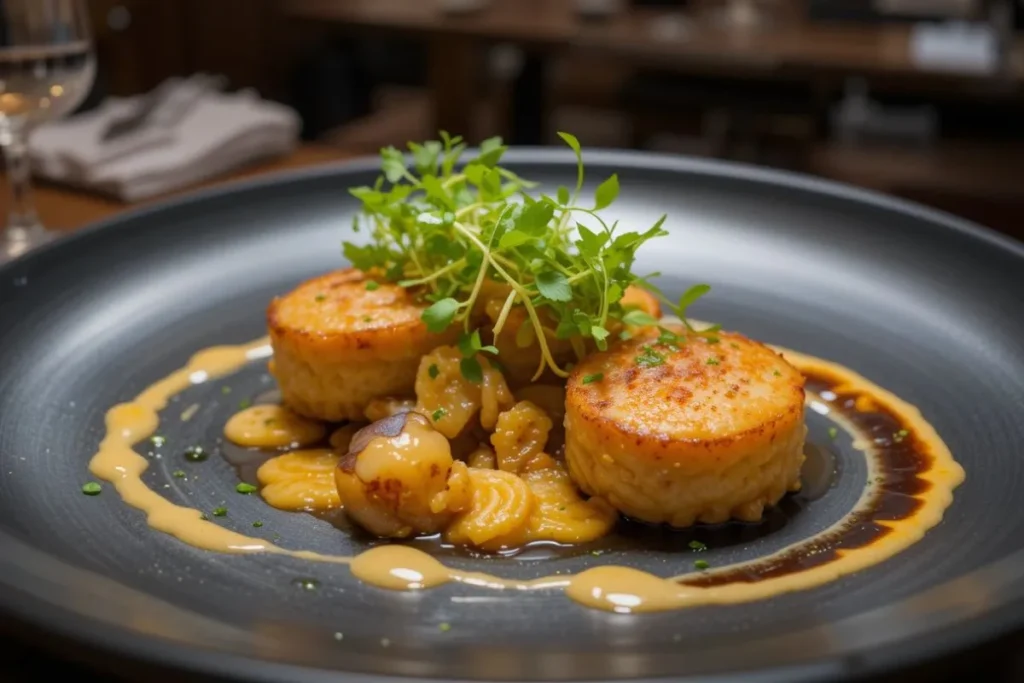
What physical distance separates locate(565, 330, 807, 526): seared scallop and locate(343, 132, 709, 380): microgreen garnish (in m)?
0.13

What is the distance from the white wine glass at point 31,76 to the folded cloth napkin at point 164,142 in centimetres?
46

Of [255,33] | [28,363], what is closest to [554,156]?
[28,363]

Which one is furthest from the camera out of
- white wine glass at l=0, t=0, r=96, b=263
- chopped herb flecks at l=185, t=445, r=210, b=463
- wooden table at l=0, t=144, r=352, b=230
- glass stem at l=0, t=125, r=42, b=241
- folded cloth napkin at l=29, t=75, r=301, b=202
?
folded cloth napkin at l=29, t=75, r=301, b=202

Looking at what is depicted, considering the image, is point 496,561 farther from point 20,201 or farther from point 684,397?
point 20,201

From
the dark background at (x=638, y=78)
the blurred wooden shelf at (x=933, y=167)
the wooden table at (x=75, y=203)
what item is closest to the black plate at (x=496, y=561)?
the wooden table at (x=75, y=203)

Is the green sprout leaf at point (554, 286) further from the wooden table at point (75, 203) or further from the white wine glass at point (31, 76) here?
the wooden table at point (75, 203)

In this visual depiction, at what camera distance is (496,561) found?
2008 millimetres

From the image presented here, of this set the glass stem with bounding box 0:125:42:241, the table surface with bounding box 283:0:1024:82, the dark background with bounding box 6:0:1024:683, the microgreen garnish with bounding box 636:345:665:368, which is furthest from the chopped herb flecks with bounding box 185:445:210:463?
the table surface with bounding box 283:0:1024:82

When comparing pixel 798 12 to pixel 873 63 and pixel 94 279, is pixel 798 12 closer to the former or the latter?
pixel 873 63

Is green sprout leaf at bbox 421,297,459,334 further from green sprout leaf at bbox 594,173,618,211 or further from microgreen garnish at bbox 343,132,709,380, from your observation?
green sprout leaf at bbox 594,173,618,211

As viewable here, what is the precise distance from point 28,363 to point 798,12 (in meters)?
6.95

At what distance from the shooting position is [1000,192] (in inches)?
235

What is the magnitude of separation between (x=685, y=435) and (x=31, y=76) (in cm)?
247

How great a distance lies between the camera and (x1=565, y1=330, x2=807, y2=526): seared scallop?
79.9 inches
